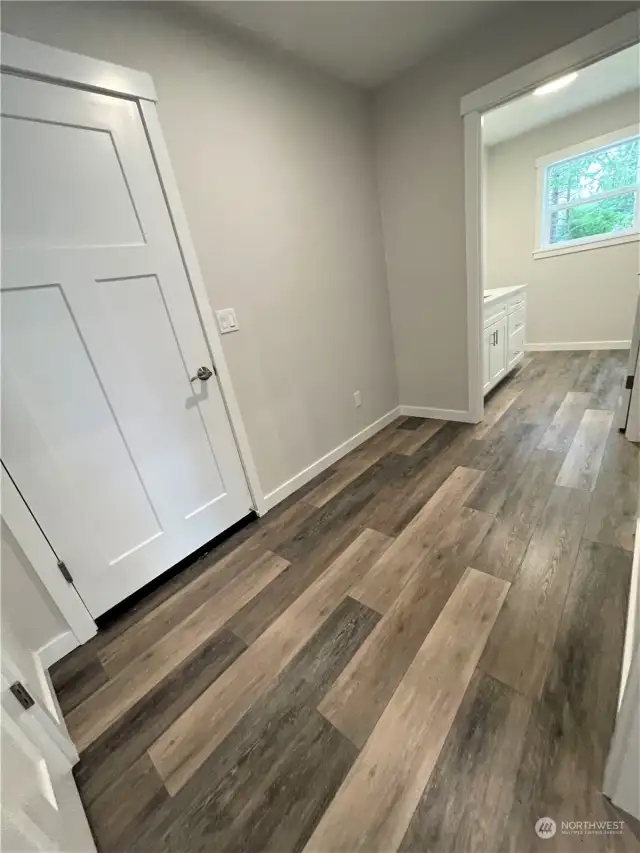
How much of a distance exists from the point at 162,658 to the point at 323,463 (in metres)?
1.50

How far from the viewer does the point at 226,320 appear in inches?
73.3

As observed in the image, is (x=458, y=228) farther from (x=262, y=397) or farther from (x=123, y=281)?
(x=123, y=281)

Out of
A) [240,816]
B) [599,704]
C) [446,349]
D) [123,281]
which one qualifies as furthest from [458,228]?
[240,816]

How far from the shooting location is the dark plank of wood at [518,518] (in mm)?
1500

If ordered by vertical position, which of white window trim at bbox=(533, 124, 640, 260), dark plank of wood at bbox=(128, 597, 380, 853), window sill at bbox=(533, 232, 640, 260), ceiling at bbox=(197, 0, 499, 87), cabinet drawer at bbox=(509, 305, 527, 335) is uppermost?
ceiling at bbox=(197, 0, 499, 87)

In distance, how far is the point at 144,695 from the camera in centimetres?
125

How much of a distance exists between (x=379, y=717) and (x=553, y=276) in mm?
4996

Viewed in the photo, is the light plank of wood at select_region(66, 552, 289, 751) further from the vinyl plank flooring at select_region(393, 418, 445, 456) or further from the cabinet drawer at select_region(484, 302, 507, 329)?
the cabinet drawer at select_region(484, 302, 507, 329)

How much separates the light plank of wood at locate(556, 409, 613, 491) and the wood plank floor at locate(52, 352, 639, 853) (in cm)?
2

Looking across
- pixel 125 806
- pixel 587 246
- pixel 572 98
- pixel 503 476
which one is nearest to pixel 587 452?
pixel 503 476

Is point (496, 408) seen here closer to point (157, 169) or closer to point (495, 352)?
point (495, 352)

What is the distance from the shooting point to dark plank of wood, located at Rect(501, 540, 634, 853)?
2.66ft

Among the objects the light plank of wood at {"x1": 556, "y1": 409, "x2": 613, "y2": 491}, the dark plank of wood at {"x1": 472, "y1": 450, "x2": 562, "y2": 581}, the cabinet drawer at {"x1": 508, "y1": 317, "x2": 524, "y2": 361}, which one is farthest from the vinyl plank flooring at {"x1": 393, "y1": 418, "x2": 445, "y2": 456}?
the cabinet drawer at {"x1": 508, "y1": 317, "x2": 524, "y2": 361}

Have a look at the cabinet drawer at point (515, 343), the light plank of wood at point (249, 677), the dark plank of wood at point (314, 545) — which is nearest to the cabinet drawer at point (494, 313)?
the cabinet drawer at point (515, 343)
